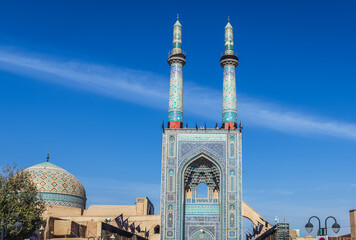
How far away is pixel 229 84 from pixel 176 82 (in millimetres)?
3134

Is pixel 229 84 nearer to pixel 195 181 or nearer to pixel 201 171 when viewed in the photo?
pixel 201 171

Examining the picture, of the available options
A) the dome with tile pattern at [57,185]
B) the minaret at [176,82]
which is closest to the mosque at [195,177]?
the minaret at [176,82]

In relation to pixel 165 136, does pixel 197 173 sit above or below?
below

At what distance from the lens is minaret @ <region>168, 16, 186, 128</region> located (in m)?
28.9

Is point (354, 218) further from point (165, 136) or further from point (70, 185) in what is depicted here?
point (70, 185)

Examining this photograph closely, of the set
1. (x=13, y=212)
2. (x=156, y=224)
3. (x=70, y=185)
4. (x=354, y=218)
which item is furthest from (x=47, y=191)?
(x=354, y=218)

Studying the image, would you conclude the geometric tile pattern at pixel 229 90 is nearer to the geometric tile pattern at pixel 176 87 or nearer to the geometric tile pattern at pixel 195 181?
the geometric tile pattern at pixel 195 181

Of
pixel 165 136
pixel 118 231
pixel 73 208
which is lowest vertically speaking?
pixel 118 231

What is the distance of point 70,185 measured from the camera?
34250mm

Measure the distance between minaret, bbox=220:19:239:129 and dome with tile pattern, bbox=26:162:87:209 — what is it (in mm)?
12261

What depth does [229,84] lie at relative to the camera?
29.3 meters

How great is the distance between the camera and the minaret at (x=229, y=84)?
2878cm

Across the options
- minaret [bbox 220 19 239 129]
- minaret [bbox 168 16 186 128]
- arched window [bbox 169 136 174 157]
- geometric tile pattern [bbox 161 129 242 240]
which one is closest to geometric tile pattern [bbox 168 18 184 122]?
minaret [bbox 168 16 186 128]

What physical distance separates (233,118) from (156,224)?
7.94 meters
